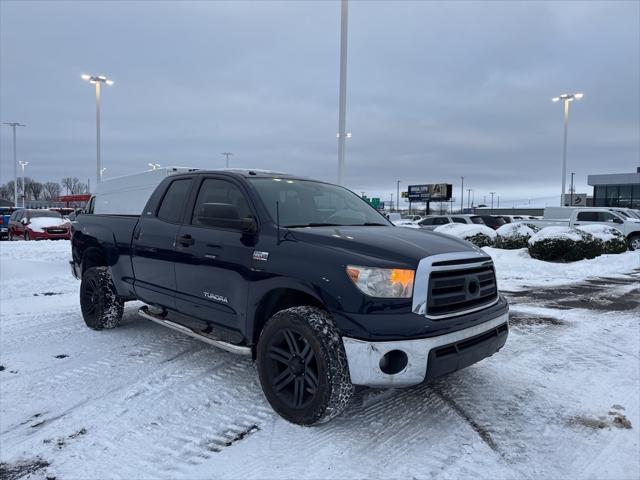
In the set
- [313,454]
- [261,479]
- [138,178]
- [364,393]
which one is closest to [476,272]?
[364,393]

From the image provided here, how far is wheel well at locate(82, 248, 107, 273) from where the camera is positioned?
20.1 ft

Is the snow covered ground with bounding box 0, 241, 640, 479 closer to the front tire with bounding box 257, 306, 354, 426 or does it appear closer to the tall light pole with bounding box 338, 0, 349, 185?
the front tire with bounding box 257, 306, 354, 426

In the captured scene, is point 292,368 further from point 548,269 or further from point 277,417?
point 548,269

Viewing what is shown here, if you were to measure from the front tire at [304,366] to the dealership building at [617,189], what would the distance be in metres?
69.2

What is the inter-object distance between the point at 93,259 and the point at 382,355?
4697mm

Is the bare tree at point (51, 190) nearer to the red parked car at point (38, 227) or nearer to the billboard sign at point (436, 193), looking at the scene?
the billboard sign at point (436, 193)

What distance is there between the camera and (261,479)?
2.77 meters

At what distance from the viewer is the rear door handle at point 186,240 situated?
4430 mm

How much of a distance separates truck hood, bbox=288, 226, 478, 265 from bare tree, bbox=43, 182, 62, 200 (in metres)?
137

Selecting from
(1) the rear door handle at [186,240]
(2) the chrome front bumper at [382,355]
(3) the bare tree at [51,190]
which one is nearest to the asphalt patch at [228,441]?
(2) the chrome front bumper at [382,355]

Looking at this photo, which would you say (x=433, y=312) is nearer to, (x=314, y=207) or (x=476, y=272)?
(x=476, y=272)

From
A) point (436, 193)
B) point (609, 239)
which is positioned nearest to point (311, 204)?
point (609, 239)

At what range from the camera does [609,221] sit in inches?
805

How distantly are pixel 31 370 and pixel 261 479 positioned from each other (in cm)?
295
